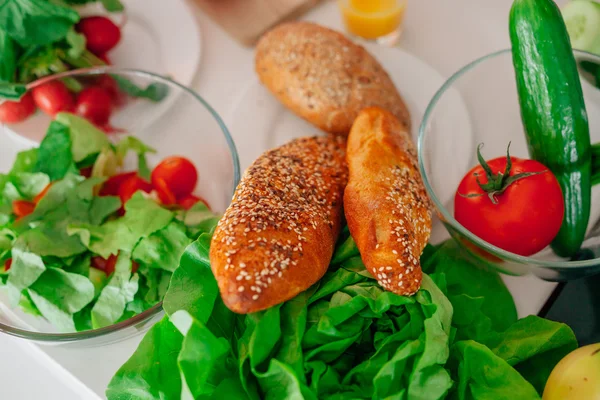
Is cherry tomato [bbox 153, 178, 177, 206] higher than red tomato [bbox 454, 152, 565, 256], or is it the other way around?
red tomato [bbox 454, 152, 565, 256]

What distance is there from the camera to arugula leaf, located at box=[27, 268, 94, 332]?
2.76 feet

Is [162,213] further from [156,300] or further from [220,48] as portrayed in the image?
[220,48]

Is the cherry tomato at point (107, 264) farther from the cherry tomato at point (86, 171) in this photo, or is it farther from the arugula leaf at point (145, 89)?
the arugula leaf at point (145, 89)

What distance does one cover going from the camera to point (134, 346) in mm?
889

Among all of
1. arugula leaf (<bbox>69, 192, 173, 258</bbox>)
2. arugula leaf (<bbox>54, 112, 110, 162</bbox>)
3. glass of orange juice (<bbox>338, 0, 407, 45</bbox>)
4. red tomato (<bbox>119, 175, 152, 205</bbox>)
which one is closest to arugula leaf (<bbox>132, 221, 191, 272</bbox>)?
arugula leaf (<bbox>69, 192, 173, 258</bbox>)

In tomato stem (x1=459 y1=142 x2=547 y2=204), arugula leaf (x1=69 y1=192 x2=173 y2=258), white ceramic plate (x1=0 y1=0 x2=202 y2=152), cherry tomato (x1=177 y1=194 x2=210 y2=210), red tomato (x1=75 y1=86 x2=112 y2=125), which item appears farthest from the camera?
white ceramic plate (x1=0 y1=0 x2=202 y2=152)

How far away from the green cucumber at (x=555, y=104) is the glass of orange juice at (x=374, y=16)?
0.38 meters

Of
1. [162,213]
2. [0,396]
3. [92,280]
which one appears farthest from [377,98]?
[0,396]

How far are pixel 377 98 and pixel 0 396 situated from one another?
30.3 inches

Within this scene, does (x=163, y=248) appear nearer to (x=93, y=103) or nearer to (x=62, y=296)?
(x=62, y=296)

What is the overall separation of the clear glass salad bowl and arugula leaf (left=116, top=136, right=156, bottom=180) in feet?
1.58

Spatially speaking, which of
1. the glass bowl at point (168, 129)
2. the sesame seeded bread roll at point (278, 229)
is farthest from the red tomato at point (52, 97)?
the sesame seeded bread roll at point (278, 229)

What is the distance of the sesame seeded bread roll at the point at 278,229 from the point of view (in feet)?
2.12

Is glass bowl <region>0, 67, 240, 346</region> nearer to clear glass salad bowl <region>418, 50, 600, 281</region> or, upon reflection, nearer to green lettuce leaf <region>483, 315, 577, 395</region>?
clear glass salad bowl <region>418, 50, 600, 281</region>
